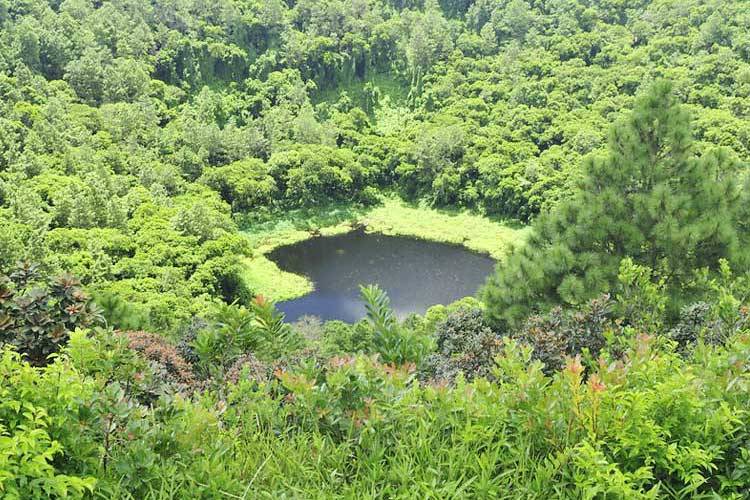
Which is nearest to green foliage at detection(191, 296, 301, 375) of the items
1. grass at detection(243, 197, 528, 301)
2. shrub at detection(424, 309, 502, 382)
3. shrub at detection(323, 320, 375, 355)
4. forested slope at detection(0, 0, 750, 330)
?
shrub at detection(424, 309, 502, 382)

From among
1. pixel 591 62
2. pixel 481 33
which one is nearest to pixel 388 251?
pixel 591 62

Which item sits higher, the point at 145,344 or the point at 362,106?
the point at 145,344

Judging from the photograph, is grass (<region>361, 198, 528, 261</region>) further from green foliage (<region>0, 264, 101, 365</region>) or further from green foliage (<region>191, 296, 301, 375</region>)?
green foliage (<region>0, 264, 101, 365</region>)

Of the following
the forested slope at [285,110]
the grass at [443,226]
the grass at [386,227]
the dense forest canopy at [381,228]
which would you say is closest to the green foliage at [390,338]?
the dense forest canopy at [381,228]

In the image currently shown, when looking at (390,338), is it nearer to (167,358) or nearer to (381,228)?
(167,358)

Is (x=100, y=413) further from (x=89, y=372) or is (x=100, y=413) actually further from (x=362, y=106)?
(x=362, y=106)

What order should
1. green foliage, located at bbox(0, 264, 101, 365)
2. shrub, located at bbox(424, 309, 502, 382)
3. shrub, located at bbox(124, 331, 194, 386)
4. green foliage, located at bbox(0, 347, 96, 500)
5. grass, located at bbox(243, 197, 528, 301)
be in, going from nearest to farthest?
green foliage, located at bbox(0, 347, 96, 500) < green foliage, located at bbox(0, 264, 101, 365) < shrub, located at bbox(124, 331, 194, 386) < shrub, located at bbox(424, 309, 502, 382) < grass, located at bbox(243, 197, 528, 301)
